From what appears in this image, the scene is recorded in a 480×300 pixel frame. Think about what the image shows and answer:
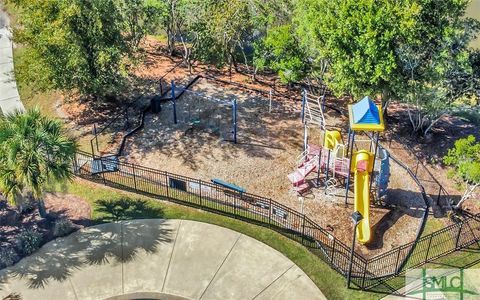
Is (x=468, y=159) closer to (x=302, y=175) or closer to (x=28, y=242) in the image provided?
(x=302, y=175)

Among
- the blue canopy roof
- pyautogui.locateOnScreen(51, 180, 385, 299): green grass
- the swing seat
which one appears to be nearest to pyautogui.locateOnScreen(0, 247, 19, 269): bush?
pyautogui.locateOnScreen(51, 180, 385, 299): green grass

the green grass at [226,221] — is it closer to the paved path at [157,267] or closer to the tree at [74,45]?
the paved path at [157,267]

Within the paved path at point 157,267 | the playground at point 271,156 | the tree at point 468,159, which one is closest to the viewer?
the paved path at point 157,267

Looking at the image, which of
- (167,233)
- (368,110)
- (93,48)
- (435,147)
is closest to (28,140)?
(167,233)

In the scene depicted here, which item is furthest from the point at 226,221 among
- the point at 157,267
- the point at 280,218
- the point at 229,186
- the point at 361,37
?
the point at 361,37

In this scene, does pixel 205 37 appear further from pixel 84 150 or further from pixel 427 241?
pixel 427 241

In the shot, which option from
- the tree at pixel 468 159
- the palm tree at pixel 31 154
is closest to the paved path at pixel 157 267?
the palm tree at pixel 31 154

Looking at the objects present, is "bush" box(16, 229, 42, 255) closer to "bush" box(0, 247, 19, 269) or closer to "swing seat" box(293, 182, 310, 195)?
"bush" box(0, 247, 19, 269)
